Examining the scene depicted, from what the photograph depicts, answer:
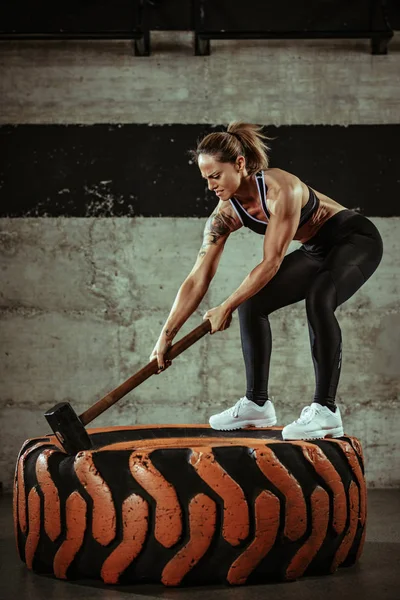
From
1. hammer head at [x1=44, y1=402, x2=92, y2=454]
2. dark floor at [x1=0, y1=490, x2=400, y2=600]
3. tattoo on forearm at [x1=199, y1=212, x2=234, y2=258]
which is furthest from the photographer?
tattoo on forearm at [x1=199, y1=212, x2=234, y2=258]

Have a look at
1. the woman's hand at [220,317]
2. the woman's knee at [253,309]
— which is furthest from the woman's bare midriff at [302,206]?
the woman's hand at [220,317]

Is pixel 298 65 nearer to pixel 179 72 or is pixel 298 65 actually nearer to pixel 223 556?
pixel 179 72

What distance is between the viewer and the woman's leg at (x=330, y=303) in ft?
9.69

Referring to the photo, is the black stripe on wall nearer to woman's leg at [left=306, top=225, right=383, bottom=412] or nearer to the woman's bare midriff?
the woman's bare midriff

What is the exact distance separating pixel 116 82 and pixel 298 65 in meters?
1.09

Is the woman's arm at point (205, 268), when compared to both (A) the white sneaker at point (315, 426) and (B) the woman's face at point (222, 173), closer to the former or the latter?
(B) the woman's face at point (222, 173)

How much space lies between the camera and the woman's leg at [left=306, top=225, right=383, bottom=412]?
2.95m

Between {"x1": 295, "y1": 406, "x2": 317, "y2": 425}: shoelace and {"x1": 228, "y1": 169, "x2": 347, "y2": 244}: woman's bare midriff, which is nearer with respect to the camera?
{"x1": 295, "y1": 406, "x2": 317, "y2": 425}: shoelace

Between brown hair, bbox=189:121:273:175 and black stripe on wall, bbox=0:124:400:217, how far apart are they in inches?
61.6

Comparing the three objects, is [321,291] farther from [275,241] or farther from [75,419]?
[75,419]

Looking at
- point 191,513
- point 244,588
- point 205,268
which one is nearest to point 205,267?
point 205,268

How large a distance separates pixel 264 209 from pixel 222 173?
213 millimetres

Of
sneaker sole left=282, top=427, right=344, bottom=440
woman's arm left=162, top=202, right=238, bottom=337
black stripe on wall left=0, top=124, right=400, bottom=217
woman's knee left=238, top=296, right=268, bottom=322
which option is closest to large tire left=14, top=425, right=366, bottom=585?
sneaker sole left=282, top=427, right=344, bottom=440

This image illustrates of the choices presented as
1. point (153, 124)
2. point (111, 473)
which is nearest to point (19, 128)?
point (153, 124)
